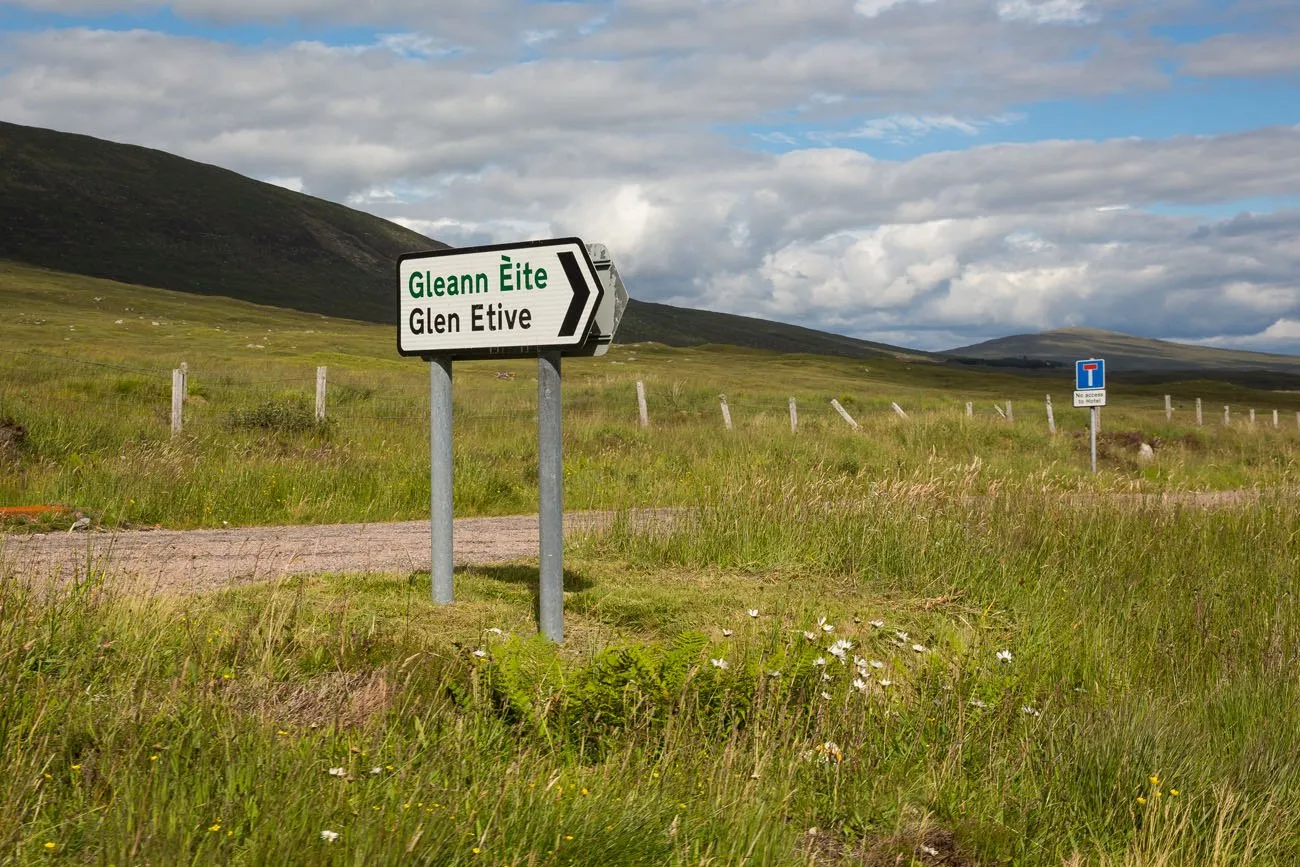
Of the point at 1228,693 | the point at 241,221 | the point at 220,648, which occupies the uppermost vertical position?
the point at 241,221

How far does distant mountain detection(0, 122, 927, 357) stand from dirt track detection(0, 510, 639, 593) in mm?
141314

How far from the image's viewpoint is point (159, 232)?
165 metres

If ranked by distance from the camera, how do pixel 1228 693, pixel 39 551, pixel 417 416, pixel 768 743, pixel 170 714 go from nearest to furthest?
pixel 170 714, pixel 768 743, pixel 1228 693, pixel 39 551, pixel 417 416

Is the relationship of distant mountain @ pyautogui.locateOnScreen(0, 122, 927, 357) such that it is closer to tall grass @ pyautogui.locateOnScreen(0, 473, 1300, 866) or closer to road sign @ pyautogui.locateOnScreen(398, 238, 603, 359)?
road sign @ pyautogui.locateOnScreen(398, 238, 603, 359)

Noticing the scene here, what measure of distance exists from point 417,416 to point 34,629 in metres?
18.0

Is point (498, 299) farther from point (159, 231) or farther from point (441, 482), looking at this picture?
point (159, 231)

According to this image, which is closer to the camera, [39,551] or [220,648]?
[220,648]

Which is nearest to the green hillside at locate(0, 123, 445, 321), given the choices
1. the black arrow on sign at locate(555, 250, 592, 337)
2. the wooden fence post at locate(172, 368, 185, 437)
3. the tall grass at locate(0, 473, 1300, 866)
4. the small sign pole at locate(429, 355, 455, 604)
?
the wooden fence post at locate(172, 368, 185, 437)

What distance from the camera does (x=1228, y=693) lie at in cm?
578

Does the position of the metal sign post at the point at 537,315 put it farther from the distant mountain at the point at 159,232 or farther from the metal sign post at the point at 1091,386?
the distant mountain at the point at 159,232

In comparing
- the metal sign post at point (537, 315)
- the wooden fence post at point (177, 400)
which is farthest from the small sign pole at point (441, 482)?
the wooden fence post at point (177, 400)

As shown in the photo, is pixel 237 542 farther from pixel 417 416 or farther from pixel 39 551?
pixel 417 416

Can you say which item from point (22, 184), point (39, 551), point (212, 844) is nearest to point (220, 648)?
point (212, 844)

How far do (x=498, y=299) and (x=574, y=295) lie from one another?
0.54 m
